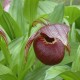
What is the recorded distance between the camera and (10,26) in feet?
3.53

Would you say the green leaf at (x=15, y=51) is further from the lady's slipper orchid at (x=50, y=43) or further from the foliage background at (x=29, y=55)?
the lady's slipper orchid at (x=50, y=43)

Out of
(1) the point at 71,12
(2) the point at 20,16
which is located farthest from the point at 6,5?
(1) the point at 71,12

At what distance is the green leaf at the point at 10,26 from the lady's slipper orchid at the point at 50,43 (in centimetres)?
20

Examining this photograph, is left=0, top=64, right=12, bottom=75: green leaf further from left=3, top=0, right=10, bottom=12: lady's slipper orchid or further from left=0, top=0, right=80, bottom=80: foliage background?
left=3, top=0, right=10, bottom=12: lady's slipper orchid

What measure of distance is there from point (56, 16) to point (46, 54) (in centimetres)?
17

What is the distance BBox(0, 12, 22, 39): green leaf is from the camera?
1040 mm

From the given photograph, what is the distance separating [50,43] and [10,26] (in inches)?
10.5

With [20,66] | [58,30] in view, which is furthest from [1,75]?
[58,30]

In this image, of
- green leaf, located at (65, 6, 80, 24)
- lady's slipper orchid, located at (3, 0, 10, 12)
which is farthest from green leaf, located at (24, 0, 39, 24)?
lady's slipper orchid, located at (3, 0, 10, 12)

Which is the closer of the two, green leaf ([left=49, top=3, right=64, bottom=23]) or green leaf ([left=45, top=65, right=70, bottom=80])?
green leaf ([left=45, top=65, right=70, bottom=80])

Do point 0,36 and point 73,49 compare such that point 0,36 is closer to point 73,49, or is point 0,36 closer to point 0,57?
point 0,57

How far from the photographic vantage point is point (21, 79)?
37.1 inches

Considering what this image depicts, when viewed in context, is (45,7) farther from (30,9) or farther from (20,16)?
(30,9)

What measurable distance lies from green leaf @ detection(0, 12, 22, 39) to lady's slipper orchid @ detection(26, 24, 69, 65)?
8.0 inches
